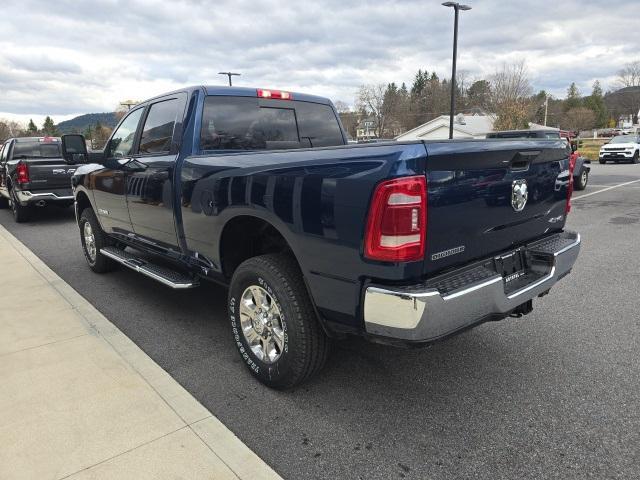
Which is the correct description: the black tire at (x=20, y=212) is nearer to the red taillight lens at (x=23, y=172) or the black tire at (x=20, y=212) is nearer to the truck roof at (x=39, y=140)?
the red taillight lens at (x=23, y=172)

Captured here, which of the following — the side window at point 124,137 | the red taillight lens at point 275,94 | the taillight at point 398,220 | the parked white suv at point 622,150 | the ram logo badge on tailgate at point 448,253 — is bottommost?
the parked white suv at point 622,150

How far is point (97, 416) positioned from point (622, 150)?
29.5 meters

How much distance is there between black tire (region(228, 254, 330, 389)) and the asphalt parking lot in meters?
0.18

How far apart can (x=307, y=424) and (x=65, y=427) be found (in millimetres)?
1345

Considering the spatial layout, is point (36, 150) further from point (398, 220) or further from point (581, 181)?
point (581, 181)

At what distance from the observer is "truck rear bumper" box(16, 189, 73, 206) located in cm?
940

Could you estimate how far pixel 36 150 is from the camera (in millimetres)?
11414

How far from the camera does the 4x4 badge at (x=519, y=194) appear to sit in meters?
2.80

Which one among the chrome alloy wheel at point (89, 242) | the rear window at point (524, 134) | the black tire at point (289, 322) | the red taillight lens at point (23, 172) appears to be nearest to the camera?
the black tire at point (289, 322)

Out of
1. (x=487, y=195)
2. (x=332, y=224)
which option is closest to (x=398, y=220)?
(x=332, y=224)

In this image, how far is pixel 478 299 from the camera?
7.95 feet

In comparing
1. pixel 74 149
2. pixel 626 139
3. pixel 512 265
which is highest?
pixel 74 149

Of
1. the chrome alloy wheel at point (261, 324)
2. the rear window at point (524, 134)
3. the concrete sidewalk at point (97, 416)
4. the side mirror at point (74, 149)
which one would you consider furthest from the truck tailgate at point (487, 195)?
the rear window at point (524, 134)

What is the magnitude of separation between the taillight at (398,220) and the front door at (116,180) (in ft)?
10.2
